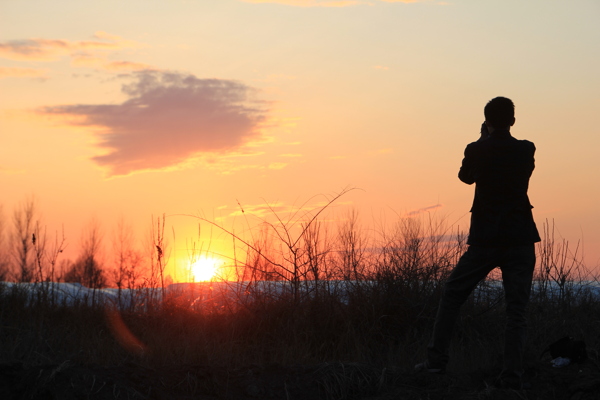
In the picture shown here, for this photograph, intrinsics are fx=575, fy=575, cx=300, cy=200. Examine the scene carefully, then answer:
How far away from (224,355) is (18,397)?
2.42 metres

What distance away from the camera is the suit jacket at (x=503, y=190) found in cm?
480

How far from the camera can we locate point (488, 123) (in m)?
4.97

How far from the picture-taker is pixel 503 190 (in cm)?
485

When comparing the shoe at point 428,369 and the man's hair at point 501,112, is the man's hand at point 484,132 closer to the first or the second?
the man's hair at point 501,112

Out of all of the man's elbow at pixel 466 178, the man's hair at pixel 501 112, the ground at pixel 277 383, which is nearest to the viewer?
the ground at pixel 277 383

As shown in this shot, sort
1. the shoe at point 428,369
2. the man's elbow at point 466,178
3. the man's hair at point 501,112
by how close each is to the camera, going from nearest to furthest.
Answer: the man's hair at point 501,112 → the man's elbow at point 466,178 → the shoe at point 428,369

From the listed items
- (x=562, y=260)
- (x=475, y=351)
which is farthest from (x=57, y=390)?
(x=562, y=260)

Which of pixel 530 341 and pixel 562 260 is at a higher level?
pixel 562 260

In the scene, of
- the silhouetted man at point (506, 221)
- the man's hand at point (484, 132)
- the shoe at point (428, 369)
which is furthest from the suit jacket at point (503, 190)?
the shoe at point (428, 369)

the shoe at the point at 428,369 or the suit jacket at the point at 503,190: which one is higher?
the suit jacket at the point at 503,190

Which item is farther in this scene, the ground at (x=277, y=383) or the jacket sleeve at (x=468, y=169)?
the jacket sleeve at (x=468, y=169)

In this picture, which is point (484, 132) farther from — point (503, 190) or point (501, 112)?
point (503, 190)

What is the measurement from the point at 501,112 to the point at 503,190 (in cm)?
66

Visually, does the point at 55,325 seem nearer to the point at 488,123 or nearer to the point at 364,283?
the point at 364,283
